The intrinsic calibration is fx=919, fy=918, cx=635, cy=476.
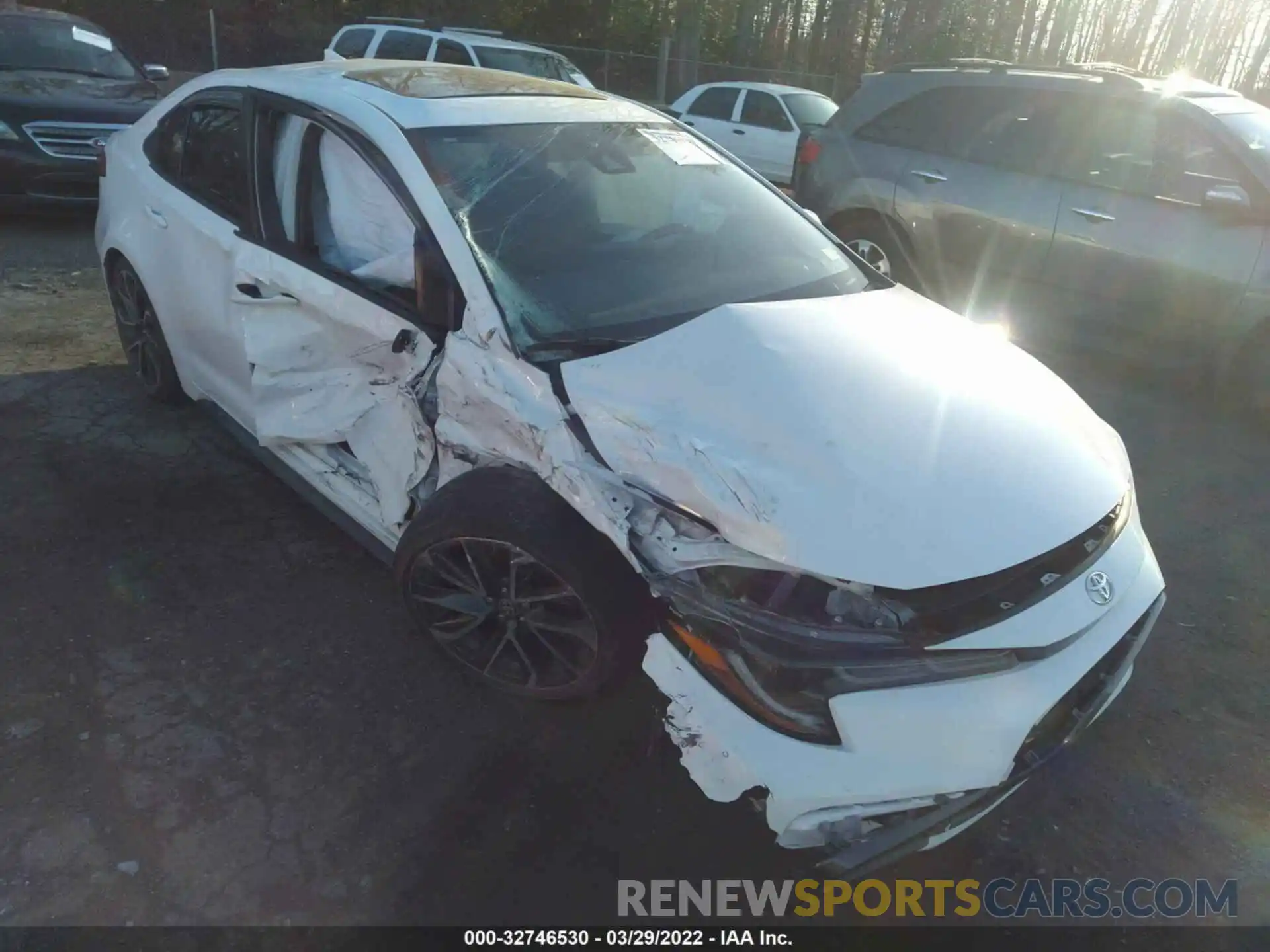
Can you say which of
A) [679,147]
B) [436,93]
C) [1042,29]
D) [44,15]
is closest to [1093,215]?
[679,147]

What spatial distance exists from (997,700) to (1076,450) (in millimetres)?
891

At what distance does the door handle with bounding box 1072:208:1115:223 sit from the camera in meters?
5.33

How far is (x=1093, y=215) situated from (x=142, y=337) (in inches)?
206

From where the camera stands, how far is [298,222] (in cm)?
334

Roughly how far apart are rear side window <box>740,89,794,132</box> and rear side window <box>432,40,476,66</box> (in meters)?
3.56

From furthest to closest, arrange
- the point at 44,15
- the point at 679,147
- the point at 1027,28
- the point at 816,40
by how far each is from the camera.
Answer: the point at 1027,28 < the point at 816,40 < the point at 44,15 < the point at 679,147

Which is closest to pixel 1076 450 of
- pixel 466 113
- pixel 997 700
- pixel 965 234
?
pixel 997 700

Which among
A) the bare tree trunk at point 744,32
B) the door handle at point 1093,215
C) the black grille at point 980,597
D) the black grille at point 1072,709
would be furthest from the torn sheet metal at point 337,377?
the bare tree trunk at point 744,32

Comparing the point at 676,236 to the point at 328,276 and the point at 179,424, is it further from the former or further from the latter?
the point at 179,424

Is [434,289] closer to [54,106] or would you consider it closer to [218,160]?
A: [218,160]

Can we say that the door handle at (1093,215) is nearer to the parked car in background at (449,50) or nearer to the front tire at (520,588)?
the front tire at (520,588)

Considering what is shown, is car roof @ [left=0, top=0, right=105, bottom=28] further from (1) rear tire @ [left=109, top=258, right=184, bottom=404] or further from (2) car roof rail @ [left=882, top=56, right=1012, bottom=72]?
(2) car roof rail @ [left=882, top=56, right=1012, bottom=72]

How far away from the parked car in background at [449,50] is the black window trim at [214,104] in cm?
759

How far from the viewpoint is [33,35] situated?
827cm
